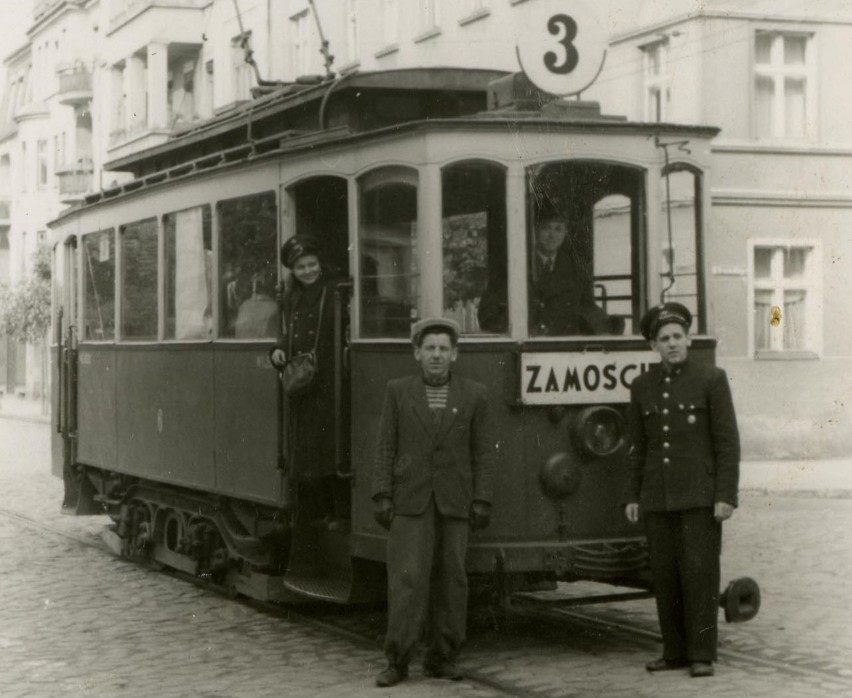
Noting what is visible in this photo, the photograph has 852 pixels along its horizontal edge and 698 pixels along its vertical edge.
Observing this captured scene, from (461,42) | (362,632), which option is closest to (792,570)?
(362,632)

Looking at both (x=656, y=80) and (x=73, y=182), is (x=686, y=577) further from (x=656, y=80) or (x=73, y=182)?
(x=73, y=182)

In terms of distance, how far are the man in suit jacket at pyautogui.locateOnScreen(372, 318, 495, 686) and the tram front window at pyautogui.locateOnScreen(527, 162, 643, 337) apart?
807 millimetres

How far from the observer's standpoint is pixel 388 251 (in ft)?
30.1

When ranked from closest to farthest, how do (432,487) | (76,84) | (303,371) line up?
(432,487) → (303,371) → (76,84)

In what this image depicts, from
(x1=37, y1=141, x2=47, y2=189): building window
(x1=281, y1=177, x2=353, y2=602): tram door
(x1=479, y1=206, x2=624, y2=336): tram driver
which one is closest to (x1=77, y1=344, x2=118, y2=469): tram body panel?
(x1=281, y1=177, x2=353, y2=602): tram door

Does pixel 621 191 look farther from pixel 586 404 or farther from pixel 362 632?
pixel 362 632

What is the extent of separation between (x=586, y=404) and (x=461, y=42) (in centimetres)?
1998

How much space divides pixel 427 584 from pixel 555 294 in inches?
68.7

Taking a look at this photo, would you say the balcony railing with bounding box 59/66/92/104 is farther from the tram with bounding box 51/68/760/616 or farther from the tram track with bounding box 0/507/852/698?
the tram with bounding box 51/68/760/616

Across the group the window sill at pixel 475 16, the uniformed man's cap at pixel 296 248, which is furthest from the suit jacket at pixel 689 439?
the window sill at pixel 475 16

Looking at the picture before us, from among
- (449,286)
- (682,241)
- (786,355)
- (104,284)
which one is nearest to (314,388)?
(449,286)

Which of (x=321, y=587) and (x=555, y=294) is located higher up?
(x=555, y=294)

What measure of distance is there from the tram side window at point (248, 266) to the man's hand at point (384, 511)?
225 cm

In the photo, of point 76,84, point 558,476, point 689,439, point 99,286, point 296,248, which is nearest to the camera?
point 689,439
